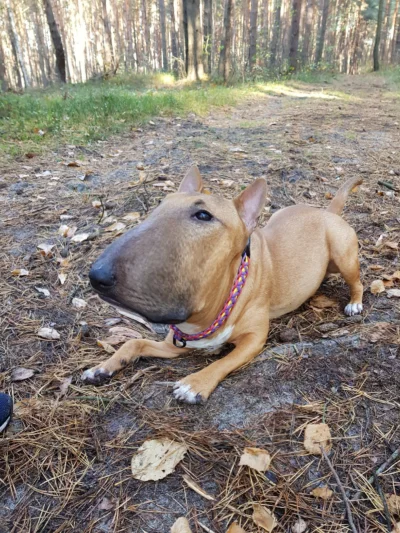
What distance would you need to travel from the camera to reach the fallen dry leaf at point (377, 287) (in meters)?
3.24

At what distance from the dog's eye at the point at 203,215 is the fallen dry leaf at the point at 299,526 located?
1.34m

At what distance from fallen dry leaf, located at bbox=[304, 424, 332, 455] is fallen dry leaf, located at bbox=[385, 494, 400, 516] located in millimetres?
288

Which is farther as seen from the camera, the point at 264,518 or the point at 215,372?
the point at 215,372

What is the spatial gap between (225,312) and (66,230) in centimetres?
223

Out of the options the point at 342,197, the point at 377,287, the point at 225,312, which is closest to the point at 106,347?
the point at 225,312

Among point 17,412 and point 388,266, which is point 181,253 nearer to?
point 17,412

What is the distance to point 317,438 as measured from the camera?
1894 mm

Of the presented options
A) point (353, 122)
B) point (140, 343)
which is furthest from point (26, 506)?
point (353, 122)

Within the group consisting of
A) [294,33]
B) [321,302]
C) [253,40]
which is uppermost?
[294,33]

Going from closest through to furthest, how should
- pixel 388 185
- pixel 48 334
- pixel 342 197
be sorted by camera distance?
1. pixel 48 334
2. pixel 342 197
3. pixel 388 185

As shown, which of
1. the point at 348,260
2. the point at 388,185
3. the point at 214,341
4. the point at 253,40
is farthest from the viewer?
the point at 253,40

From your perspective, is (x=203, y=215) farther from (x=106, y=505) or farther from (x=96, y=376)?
(x=106, y=505)

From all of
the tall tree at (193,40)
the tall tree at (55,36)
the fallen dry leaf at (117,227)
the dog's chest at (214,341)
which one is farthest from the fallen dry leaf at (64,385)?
the tall tree at (55,36)

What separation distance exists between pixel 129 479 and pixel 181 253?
0.97m
